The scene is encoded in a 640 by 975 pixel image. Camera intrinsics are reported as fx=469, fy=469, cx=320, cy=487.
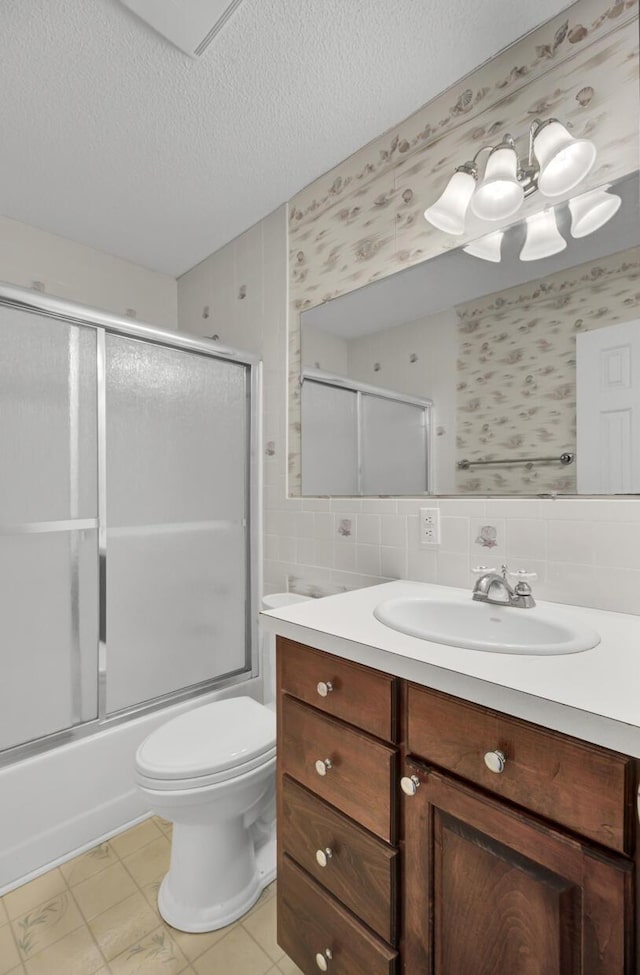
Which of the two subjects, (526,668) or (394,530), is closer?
(526,668)

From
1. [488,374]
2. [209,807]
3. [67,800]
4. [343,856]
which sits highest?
[488,374]

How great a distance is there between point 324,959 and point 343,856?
269mm

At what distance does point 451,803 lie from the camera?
0.79 m

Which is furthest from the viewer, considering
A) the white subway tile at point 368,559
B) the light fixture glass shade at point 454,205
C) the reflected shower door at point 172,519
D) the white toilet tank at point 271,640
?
the white toilet tank at point 271,640

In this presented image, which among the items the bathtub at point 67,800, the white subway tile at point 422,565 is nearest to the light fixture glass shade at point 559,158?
the white subway tile at point 422,565

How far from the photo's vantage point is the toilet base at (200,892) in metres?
1.31

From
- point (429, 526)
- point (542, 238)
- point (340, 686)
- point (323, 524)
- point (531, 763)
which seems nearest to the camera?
point (531, 763)

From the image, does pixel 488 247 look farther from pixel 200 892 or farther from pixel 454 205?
pixel 200 892

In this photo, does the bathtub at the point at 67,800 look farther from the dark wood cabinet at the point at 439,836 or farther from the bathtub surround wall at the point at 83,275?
the bathtub surround wall at the point at 83,275

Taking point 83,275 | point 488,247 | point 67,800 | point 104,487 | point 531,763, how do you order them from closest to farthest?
point 531,763, point 488,247, point 67,800, point 104,487, point 83,275

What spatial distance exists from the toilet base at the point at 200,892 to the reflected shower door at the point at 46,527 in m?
0.59

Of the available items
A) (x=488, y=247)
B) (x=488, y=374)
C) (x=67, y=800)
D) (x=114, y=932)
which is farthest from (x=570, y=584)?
(x=67, y=800)

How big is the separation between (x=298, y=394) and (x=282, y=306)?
0.41 m

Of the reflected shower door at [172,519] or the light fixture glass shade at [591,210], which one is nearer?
the light fixture glass shade at [591,210]
